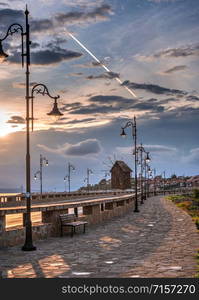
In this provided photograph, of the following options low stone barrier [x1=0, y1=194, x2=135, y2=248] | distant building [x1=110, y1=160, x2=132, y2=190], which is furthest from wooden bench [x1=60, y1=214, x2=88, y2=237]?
distant building [x1=110, y1=160, x2=132, y2=190]

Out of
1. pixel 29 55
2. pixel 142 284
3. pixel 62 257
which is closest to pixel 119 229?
pixel 62 257

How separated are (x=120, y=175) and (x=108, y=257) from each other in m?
99.1

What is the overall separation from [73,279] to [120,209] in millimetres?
20058

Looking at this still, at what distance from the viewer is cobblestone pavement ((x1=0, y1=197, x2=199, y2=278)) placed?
900cm

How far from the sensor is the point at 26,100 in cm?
1354

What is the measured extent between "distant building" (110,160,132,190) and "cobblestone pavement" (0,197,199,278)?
3631 inches

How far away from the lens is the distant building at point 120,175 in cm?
10870

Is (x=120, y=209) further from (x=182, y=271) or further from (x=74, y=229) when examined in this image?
(x=182, y=271)

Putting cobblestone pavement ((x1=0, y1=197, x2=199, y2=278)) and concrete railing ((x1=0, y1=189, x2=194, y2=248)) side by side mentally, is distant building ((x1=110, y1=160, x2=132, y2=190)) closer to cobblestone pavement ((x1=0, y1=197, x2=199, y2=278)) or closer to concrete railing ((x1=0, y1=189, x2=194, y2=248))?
concrete railing ((x1=0, y1=189, x2=194, y2=248))

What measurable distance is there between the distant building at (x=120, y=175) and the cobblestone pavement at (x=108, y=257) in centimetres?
9223

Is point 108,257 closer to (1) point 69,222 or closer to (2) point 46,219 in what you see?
(2) point 46,219

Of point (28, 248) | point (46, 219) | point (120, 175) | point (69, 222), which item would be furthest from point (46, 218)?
point (120, 175)

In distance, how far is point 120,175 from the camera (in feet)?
360

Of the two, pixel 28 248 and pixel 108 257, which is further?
pixel 28 248
